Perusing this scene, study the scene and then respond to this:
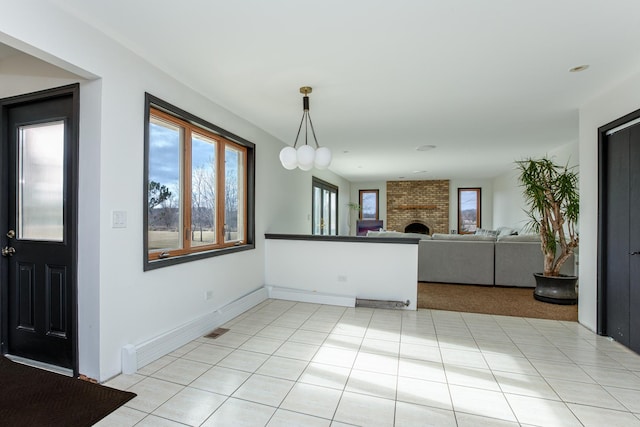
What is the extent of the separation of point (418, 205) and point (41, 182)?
9.76 m

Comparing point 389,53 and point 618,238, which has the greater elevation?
point 389,53

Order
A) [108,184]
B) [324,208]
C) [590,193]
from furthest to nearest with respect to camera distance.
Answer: [324,208] < [590,193] < [108,184]

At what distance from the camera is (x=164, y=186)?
2863mm

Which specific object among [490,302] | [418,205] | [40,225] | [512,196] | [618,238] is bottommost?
[490,302]

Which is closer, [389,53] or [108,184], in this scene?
[108,184]

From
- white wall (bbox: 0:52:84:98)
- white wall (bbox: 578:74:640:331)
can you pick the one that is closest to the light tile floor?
white wall (bbox: 578:74:640:331)

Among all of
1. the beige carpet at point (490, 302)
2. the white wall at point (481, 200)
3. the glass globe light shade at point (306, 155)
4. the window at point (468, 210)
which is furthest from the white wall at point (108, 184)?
the window at point (468, 210)

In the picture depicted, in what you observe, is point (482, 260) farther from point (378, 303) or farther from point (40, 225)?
point (40, 225)

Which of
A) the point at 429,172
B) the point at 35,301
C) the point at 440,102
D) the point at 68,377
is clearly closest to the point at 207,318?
the point at 68,377

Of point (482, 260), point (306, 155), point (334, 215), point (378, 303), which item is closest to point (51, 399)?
point (306, 155)

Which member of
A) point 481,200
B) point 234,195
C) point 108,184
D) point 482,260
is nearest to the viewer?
point 108,184

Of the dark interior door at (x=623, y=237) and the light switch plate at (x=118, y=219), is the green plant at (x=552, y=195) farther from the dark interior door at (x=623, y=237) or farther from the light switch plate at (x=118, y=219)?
the light switch plate at (x=118, y=219)

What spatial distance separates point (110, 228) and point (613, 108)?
448cm

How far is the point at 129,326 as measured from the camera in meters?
2.36
